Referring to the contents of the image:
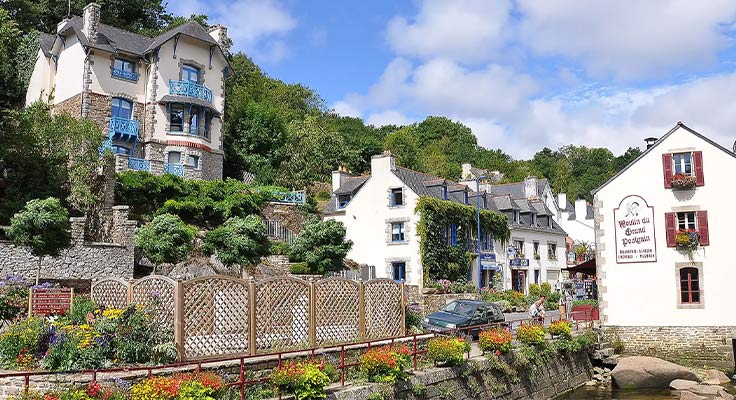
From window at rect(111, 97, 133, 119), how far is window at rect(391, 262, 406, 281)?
18.1m

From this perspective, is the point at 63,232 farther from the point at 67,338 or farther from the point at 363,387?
the point at 363,387

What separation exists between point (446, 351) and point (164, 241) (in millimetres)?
14889

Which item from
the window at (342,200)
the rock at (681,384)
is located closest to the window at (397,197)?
the window at (342,200)

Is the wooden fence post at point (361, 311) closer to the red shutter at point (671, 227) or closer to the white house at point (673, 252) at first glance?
the white house at point (673, 252)

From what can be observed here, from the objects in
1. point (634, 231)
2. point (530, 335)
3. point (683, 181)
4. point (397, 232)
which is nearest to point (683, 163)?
point (683, 181)

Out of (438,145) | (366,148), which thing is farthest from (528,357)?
(438,145)

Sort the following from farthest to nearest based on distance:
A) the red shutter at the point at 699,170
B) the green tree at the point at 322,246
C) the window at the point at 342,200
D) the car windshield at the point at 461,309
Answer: the window at the point at 342,200 → the green tree at the point at 322,246 → the red shutter at the point at 699,170 → the car windshield at the point at 461,309

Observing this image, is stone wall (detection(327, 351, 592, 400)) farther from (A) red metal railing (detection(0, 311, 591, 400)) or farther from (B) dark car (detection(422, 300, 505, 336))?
(B) dark car (detection(422, 300, 505, 336))

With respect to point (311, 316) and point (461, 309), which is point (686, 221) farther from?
point (311, 316)

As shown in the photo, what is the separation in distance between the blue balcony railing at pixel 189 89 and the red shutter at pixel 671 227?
27.9 meters

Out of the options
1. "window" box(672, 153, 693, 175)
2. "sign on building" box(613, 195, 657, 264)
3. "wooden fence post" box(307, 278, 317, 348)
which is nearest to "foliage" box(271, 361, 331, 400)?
"wooden fence post" box(307, 278, 317, 348)

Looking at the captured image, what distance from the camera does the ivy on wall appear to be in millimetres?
37812

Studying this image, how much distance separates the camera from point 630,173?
26516mm

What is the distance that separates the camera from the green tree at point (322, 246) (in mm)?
31844
